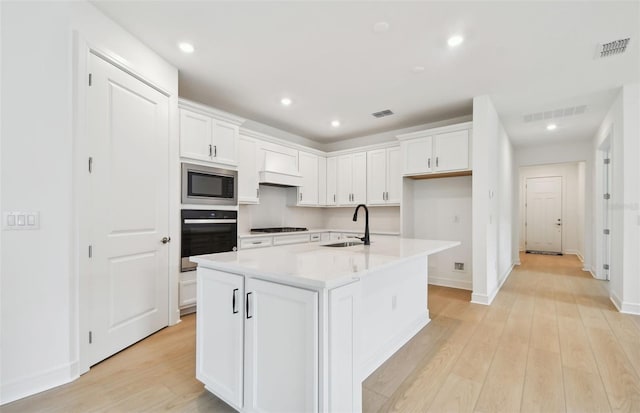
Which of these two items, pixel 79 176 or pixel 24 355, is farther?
pixel 79 176

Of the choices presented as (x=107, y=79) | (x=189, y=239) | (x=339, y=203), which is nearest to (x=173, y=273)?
(x=189, y=239)

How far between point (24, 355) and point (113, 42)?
2.33 meters

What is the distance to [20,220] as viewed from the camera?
1.86 metres

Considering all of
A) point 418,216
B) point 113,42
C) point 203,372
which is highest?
point 113,42

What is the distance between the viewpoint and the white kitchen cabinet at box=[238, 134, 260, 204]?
4.10 m

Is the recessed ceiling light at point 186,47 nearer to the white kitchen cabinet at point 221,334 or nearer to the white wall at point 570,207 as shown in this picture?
the white kitchen cabinet at point 221,334

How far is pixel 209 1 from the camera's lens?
2127 millimetres

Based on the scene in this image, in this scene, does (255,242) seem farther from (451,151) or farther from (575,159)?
(575,159)

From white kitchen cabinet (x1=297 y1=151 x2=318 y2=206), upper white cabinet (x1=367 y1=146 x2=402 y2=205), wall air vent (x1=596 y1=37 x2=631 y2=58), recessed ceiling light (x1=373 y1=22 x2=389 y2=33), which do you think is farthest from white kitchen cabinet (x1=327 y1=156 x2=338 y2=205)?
wall air vent (x1=596 y1=37 x2=631 y2=58)

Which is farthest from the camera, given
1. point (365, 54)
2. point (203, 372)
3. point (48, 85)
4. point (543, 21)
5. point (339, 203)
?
point (339, 203)

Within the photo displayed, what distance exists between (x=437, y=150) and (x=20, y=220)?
14.7 ft

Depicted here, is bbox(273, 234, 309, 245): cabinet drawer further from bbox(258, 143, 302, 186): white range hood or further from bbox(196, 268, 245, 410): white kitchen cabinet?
bbox(196, 268, 245, 410): white kitchen cabinet

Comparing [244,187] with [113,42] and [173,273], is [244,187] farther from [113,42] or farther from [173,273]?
[113,42]

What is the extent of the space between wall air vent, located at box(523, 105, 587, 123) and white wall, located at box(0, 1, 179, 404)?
5438 millimetres
